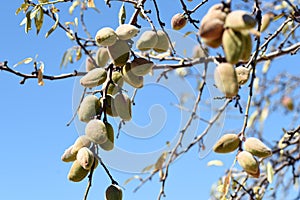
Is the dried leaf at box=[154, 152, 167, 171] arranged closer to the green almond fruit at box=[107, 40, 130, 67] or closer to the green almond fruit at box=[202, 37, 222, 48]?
the green almond fruit at box=[107, 40, 130, 67]

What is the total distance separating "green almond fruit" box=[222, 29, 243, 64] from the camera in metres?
0.45

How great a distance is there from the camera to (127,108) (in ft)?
2.28

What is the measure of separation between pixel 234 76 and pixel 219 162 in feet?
2.67

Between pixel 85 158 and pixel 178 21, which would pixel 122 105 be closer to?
pixel 85 158

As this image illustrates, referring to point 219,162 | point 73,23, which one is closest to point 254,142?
point 219,162

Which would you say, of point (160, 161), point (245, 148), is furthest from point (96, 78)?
point (160, 161)

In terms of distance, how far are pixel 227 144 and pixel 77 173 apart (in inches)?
9.0

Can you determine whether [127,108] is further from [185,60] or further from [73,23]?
[73,23]

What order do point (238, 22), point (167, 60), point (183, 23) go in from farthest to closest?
point (167, 60)
point (183, 23)
point (238, 22)

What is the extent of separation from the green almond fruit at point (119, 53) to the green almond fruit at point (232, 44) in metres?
0.27

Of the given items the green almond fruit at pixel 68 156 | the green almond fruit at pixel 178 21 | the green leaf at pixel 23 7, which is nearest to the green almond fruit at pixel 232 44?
the green almond fruit at pixel 68 156

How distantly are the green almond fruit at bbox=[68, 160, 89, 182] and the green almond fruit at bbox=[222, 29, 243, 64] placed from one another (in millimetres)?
311

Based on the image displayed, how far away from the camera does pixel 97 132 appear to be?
0.65 m

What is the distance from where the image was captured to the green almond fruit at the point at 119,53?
2.30ft
